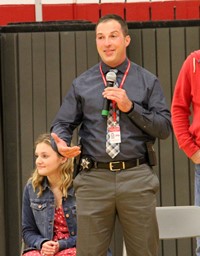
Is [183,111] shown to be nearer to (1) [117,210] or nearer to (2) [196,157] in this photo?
(2) [196,157]

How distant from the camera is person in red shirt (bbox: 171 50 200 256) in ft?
12.1

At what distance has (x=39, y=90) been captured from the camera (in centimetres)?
543

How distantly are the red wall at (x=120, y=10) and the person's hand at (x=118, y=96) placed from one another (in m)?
2.64

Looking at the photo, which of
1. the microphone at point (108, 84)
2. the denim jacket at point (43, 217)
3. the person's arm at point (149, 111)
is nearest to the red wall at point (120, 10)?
the denim jacket at point (43, 217)

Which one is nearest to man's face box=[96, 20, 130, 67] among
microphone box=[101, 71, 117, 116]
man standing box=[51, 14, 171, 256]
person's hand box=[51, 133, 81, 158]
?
man standing box=[51, 14, 171, 256]

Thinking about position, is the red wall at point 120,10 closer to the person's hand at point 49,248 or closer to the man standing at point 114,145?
the man standing at point 114,145

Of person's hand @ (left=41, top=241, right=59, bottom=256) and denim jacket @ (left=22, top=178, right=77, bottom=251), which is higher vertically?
denim jacket @ (left=22, top=178, right=77, bottom=251)

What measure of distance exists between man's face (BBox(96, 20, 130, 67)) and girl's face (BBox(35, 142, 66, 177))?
974mm

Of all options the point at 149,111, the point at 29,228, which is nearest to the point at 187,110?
the point at 149,111

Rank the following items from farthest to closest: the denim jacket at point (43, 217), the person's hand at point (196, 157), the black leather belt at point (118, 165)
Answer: the denim jacket at point (43, 217), the person's hand at point (196, 157), the black leather belt at point (118, 165)

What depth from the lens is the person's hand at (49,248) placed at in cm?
385

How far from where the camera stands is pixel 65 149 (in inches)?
123

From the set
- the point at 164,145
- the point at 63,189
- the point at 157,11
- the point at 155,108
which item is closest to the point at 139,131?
the point at 155,108

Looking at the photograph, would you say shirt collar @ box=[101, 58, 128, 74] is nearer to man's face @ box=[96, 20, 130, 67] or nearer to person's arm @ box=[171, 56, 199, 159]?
man's face @ box=[96, 20, 130, 67]
